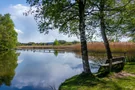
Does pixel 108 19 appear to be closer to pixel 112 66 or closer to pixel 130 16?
pixel 130 16

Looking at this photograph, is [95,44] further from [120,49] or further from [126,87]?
[126,87]

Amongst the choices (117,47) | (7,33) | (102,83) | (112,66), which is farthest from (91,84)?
(7,33)

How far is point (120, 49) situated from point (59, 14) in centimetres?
2365

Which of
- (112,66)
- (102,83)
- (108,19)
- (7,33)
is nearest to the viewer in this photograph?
(102,83)

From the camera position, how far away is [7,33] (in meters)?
70.5

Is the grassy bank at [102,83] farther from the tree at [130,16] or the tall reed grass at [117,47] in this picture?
the tall reed grass at [117,47]

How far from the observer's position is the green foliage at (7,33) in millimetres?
69394

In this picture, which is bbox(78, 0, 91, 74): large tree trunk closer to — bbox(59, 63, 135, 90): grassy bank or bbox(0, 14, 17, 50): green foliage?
bbox(59, 63, 135, 90): grassy bank

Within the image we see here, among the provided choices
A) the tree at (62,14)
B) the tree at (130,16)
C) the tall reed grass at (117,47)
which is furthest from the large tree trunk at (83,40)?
the tall reed grass at (117,47)

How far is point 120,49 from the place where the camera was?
33.9 m

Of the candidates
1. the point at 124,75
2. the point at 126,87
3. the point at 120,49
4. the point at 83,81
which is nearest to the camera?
the point at 126,87

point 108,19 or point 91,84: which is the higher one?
point 108,19

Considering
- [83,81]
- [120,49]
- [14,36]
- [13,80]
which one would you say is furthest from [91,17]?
[14,36]

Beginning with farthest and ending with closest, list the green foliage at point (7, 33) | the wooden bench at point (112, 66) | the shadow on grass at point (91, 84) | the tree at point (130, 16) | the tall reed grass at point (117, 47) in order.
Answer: the green foliage at point (7, 33) < the tall reed grass at point (117, 47) < the tree at point (130, 16) < the wooden bench at point (112, 66) < the shadow on grass at point (91, 84)
